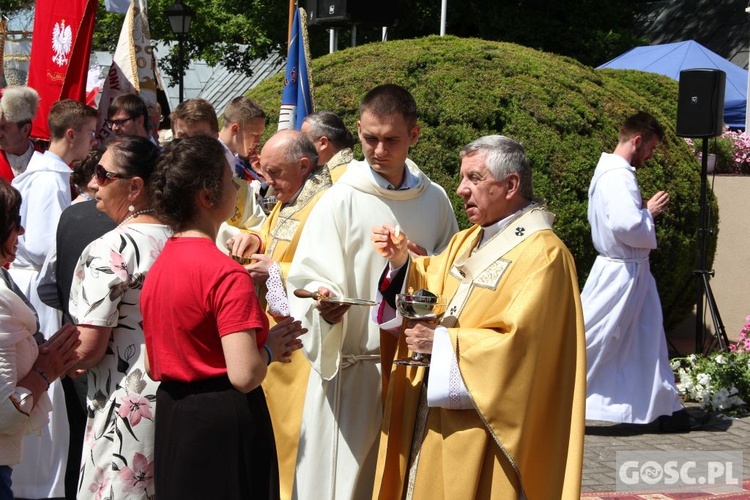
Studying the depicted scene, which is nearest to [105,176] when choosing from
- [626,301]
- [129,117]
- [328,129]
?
[328,129]

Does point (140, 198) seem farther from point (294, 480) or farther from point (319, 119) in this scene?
point (319, 119)

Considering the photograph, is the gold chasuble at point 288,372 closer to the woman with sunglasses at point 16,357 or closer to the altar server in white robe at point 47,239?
the altar server in white robe at point 47,239

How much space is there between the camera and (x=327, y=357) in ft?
14.4

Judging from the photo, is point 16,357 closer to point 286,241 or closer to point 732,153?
point 286,241

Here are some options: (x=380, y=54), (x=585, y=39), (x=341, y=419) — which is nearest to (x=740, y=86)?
(x=585, y=39)

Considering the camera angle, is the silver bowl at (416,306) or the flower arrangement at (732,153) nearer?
the silver bowl at (416,306)

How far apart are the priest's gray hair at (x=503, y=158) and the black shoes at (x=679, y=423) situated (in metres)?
4.13

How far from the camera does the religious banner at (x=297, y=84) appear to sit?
7.51m

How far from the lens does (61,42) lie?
701 centimetres

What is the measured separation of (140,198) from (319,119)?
232 cm

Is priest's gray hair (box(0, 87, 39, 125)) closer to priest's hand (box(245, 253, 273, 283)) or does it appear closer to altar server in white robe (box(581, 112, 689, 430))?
priest's hand (box(245, 253, 273, 283))

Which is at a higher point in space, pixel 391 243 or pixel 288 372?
pixel 391 243

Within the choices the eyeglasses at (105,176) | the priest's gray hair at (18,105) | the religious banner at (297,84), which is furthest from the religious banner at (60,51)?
the eyeglasses at (105,176)

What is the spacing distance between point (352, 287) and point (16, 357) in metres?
1.61
